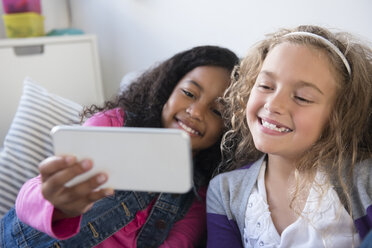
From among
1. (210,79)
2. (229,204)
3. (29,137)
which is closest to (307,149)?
(229,204)

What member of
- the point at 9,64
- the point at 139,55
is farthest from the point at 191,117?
the point at 9,64

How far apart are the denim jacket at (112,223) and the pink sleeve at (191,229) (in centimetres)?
2

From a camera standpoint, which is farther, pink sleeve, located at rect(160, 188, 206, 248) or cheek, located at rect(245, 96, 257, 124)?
pink sleeve, located at rect(160, 188, 206, 248)

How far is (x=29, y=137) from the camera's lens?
42.8 inches

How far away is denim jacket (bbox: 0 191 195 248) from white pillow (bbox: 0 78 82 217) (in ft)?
0.42

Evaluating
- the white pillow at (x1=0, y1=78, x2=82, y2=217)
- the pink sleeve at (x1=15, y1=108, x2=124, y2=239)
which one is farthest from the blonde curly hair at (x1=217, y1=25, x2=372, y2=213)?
the white pillow at (x1=0, y1=78, x2=82, y2=217)

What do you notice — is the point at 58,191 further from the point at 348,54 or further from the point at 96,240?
the point at 348,54

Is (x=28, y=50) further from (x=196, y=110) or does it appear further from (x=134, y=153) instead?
(x=134, y=153)

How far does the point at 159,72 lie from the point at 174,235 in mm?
464

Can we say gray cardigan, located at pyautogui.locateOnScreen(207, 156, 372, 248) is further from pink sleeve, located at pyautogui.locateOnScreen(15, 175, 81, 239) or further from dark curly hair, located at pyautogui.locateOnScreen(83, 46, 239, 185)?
pink sleeve, located at pyautogui.locateOnScreen(15, 175, 81, 239)

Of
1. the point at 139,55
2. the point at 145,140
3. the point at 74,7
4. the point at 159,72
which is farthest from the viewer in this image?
the point at 74,7

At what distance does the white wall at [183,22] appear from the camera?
99 centimetres

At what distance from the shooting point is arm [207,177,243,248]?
84 centimetres

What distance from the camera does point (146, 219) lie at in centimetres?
92
